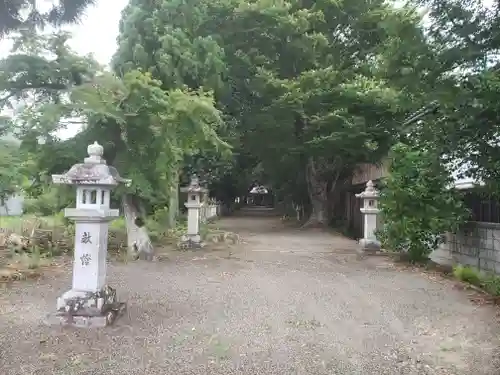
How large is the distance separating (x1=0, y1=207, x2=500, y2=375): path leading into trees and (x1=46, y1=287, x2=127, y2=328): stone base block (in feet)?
0.61

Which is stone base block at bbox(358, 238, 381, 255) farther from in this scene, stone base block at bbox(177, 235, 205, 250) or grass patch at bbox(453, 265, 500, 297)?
stone base block at bbox(177, 235, 205, 250)

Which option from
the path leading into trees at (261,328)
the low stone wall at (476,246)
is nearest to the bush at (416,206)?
the low stone wall at (476,246)

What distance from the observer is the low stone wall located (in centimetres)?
817

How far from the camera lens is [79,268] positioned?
5281 mm

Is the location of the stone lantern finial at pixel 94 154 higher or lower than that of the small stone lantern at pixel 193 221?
higher

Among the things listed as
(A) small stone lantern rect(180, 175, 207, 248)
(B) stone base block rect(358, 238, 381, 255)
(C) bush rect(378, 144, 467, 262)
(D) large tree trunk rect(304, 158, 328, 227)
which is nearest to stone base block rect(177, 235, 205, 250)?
(A) small stone lantern rect(180, 175, 207, 248)

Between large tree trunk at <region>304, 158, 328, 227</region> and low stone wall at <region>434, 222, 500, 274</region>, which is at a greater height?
large tree trunk at <region>304, 158, 328, 227</region>

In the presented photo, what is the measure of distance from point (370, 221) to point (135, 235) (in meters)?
5.96

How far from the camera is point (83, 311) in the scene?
504 centimetres

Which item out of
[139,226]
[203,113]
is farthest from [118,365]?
[139,226]

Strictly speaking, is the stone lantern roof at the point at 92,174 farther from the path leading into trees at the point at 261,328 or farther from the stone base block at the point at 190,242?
the stone base block at the point at 190,242

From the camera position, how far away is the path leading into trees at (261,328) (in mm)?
4023

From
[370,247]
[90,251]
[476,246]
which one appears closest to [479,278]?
[476,246]

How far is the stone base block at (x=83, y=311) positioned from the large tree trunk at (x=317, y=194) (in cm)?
1570
